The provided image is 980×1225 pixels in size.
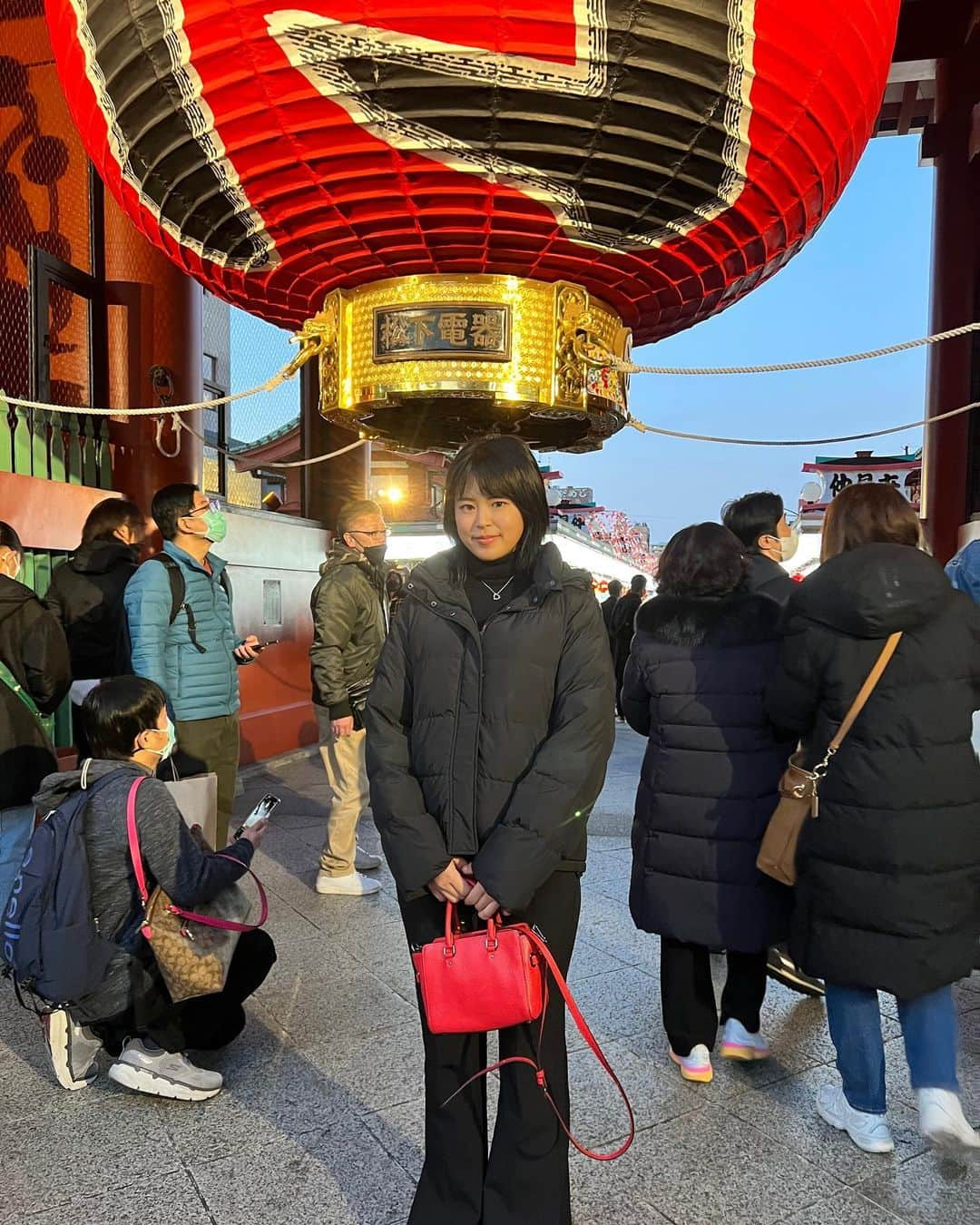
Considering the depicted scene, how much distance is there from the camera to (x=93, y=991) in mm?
2361

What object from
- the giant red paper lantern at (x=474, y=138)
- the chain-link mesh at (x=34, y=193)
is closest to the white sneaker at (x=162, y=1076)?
the giant red paper lantern at (x=474, y=138)

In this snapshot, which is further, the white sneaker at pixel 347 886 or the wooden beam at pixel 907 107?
the wooden beam at pixel 907 107

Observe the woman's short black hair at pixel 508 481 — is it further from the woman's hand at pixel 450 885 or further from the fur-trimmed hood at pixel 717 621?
the fur-trimmed hood at pixel 717 621

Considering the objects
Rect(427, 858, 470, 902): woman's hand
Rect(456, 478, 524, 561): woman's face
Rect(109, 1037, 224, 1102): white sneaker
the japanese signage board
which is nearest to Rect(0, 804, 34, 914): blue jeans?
Rect(109, 1037, 224, 1102): white sneaker

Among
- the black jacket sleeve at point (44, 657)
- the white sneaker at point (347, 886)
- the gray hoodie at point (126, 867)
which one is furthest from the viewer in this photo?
the white sneaker at point (347, 886)

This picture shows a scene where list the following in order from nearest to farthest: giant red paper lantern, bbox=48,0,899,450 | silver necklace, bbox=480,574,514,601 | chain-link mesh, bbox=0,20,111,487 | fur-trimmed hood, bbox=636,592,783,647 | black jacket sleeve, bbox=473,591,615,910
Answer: giant red paper lantern, bbox=48,0,899,450
black jacket sleeve, bbox=473,591,615,910
silver necklace, bbox=480,574,514,601
fur-trimmed hood, bbox=636,592,783,647
chain-link mesh, bbox=0,20,111,487

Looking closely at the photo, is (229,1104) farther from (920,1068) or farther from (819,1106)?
(920,1068)

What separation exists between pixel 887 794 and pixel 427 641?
3.95 feet

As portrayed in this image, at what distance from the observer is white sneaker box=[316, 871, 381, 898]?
4172 mm

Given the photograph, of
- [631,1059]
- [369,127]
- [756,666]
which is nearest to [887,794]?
[756,666]

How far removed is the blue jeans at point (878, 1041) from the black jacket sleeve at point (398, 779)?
1.28 meters

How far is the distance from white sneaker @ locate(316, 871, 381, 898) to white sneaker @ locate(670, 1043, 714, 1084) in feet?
6.35

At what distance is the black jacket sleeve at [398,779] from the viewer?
1641mm

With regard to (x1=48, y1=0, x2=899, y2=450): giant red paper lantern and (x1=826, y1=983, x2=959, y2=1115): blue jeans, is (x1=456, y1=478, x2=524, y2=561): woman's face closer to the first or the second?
(x1=48, y1=0, x2=899, y2=450): giant red paper lantern
